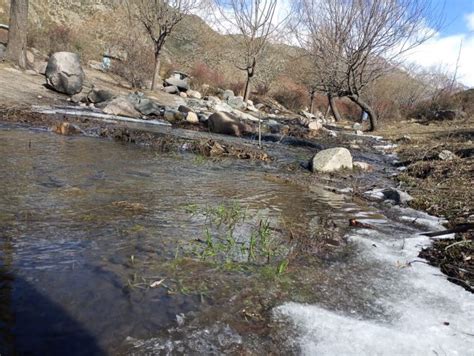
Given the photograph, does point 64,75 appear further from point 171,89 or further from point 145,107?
point 171,89

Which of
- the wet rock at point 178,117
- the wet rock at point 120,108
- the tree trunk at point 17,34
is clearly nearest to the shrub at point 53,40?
the tree trunk at point 17,34

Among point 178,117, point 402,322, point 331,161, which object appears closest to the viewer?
point 402,322

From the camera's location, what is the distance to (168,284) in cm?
222

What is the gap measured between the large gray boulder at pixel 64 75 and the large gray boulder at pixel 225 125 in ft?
16.9

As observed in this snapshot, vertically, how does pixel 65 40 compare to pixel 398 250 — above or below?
above

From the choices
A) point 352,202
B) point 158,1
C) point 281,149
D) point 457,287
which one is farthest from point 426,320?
point 158,1

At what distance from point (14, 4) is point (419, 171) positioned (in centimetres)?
1430

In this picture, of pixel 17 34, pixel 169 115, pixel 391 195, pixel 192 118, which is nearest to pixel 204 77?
pixel 17 34

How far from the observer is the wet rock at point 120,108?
37.9 ft

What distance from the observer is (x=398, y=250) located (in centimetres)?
313

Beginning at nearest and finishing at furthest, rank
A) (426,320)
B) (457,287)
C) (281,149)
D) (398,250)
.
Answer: (426,320)
(457,287)
(398,250)
(281,149)

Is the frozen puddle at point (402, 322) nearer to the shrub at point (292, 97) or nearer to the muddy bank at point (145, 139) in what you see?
the muddy bank at point (145, 139)

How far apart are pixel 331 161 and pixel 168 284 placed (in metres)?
5.61

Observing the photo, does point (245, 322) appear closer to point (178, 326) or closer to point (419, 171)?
point (178, 326)
